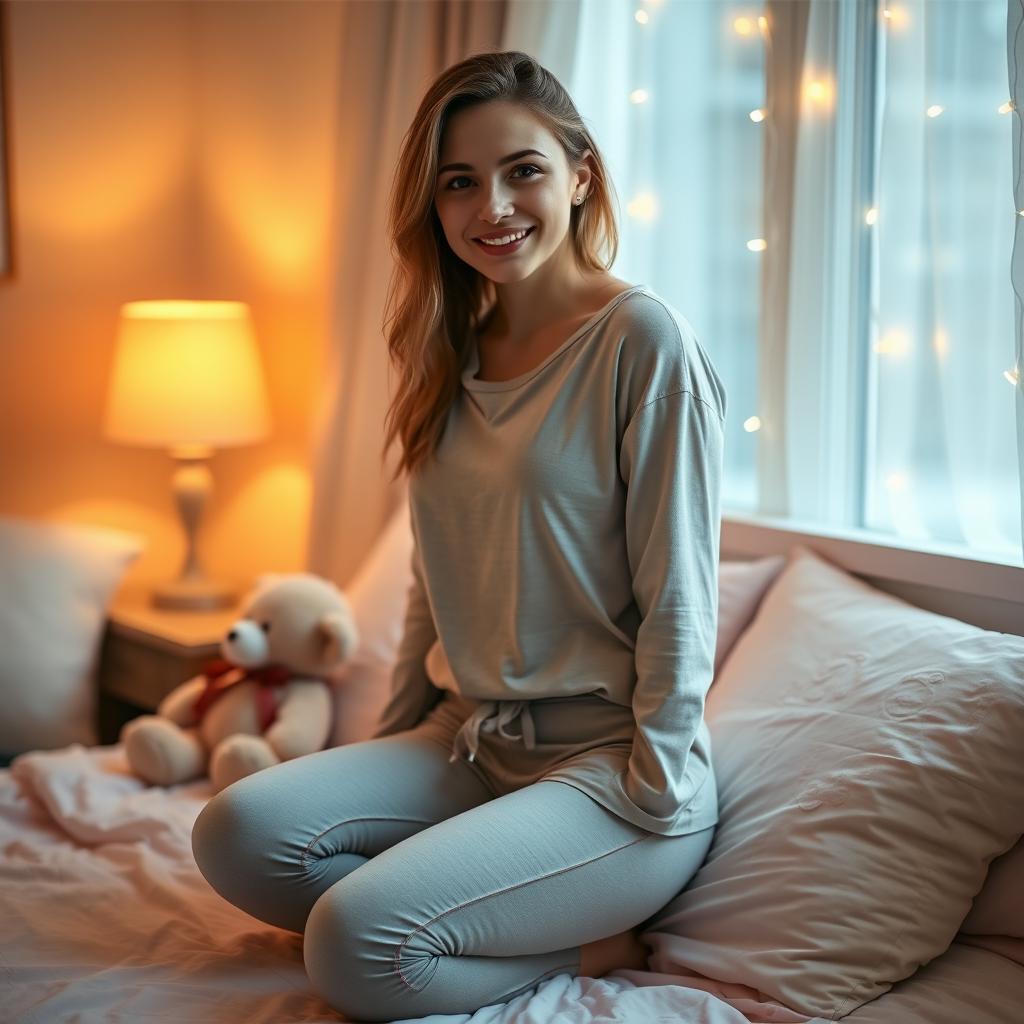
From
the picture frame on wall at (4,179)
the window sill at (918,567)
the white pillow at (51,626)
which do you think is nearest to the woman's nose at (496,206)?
the window sill at (918,567)

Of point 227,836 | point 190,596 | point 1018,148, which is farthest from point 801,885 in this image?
point 190,596

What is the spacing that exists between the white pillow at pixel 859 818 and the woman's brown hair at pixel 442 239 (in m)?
0.63

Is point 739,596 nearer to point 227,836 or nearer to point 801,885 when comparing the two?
point 801,885

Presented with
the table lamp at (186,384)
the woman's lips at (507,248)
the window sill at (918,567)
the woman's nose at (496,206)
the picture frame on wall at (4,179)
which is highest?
the picture frame on wall at (4,179)

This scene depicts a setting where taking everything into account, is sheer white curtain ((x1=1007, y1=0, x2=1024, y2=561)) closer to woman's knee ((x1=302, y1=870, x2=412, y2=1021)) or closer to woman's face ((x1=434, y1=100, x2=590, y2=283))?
woman's face ((x1=434, y1=100, x2=590, y2=283))

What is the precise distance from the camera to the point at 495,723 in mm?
1535

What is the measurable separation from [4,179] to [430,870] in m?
2.13

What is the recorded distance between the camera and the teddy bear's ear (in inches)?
81.9

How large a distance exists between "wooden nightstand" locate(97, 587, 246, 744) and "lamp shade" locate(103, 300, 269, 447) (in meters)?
0.41

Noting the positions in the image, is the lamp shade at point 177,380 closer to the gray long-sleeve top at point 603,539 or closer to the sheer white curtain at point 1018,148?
the gray long-sleeve top at point 603,539

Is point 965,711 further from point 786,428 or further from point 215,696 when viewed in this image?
point 215,696

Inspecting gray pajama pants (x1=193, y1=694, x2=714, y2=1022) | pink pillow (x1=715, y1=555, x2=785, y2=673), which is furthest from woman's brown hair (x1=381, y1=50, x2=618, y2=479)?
pink pillow (x1=715, y1=555, x2=785, y2=673)

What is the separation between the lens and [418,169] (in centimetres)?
156

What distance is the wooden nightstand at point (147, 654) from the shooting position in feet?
8.29
